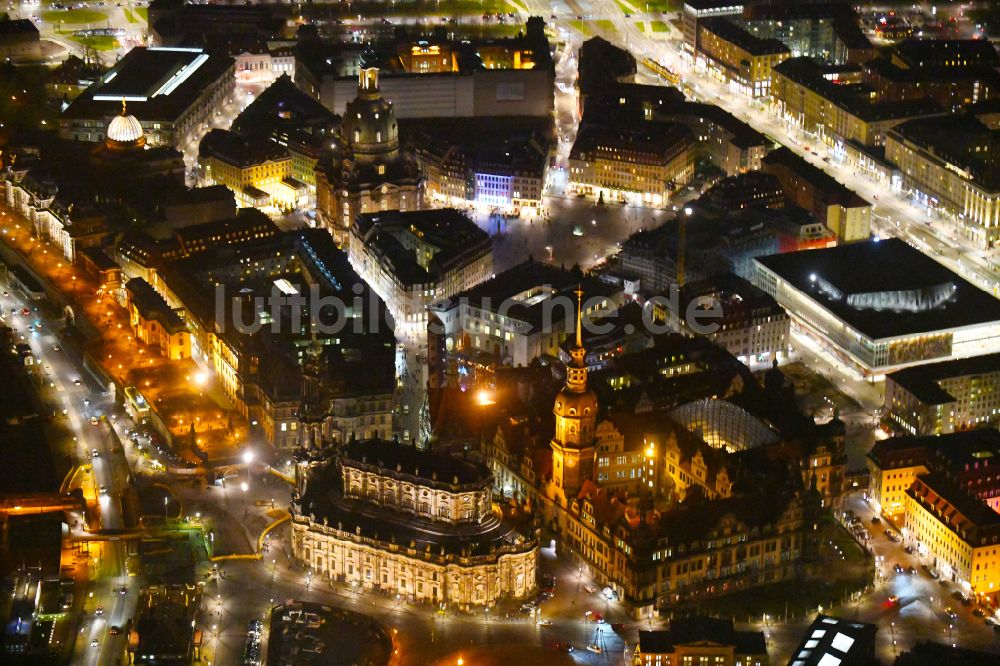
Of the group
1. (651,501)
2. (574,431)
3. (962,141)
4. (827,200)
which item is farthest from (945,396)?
(962,141)

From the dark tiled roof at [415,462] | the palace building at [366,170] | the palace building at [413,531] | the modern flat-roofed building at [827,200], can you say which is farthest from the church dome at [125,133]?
the palace building at [413,531]

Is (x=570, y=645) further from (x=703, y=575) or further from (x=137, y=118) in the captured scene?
(x=137, y=118)

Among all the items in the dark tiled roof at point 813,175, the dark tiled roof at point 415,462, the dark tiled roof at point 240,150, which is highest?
the dark tiled roof at point 415,462

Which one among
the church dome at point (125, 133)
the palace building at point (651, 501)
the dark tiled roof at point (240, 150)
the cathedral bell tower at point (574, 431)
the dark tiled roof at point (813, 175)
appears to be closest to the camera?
the palace building at point (651, 501)

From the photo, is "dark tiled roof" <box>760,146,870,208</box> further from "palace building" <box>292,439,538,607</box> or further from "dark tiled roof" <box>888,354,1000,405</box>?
"palace building" <box>292,439,538,607</box>

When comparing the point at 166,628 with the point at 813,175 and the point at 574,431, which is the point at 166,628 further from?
the point at 813,175

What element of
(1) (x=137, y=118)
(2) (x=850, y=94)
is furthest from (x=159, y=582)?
(2) (x=850, y=94)

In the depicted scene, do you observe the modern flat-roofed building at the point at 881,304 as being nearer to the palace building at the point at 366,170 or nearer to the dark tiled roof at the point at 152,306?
the palace building at the point at 366,170
